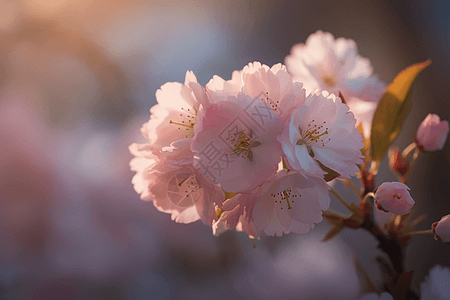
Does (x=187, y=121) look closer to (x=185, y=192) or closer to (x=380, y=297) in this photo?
(x=185, y=192)

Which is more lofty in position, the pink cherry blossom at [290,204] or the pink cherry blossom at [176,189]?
the pink cherry blossom at [176,189]

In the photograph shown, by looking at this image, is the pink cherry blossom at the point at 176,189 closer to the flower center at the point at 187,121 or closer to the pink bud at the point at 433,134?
the flower center at the point at 187,121

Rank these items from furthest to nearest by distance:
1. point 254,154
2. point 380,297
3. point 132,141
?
1. point 132,141
2. point 380,297
3. point 254,154

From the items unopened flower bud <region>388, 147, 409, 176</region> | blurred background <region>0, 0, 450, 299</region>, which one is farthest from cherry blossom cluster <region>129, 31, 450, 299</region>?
blurred background <region>0, 0, 450, 299</region>

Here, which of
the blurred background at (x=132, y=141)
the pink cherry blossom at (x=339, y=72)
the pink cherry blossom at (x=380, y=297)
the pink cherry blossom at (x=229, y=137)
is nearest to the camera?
the pink cherry blossom at (x=229, y=137)

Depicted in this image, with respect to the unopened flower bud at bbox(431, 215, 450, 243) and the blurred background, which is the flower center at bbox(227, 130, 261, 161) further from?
the blurred background

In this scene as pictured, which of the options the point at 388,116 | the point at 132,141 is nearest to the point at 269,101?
the point at 388,116

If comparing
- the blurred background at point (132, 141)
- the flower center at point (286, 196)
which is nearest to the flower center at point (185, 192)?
the flower center at point (286, 196)
